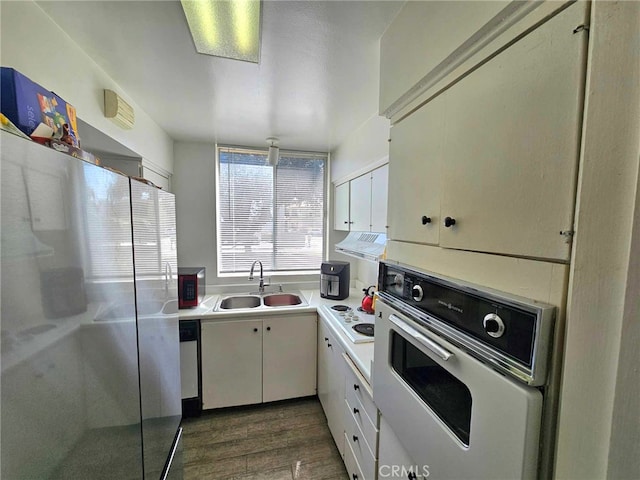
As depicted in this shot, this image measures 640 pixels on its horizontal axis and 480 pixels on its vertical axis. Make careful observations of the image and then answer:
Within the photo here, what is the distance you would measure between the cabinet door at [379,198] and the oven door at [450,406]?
814mm

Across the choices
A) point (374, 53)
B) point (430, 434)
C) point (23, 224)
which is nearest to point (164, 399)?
point (23, 224)

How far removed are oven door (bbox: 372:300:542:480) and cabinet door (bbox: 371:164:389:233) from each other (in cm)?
81

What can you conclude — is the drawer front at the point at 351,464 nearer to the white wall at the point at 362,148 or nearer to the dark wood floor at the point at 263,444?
the dark wood floor at the point at 263,444

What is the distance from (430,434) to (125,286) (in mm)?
1131

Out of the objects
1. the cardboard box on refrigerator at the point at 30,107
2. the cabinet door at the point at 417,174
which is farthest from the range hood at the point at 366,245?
the cardboard box on refrigerator at the point at 30,107

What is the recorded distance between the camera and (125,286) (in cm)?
96

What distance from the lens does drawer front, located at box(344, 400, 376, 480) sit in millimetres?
1235

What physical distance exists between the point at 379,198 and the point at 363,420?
130 cm

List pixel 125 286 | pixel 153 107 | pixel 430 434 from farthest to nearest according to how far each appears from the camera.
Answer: pixel 153 107 < pixel 125 286 < pixel 430 434

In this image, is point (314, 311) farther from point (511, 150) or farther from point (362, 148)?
point (511, 150)

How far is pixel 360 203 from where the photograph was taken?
214 centimetres

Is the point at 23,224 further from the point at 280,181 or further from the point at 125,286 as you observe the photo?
the point at 280,181

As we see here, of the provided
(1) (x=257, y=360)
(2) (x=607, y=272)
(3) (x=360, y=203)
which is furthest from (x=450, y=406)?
(1) (x=257, y=360)

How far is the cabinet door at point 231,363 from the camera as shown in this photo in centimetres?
216
